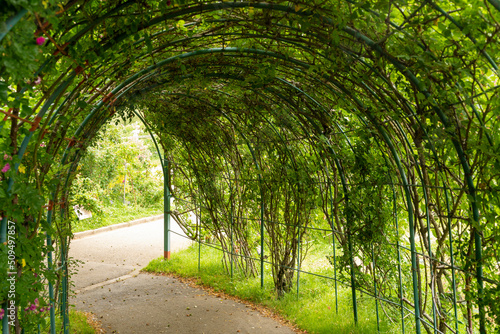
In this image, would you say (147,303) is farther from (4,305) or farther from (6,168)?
(6,168)

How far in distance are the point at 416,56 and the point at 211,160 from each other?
4.13m

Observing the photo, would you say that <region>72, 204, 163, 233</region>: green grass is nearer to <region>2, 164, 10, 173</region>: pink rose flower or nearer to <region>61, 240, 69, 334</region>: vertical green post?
<region>61, 240, 69, 334</region>: vertical green post

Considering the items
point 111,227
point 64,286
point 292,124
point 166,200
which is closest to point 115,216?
point 111,227

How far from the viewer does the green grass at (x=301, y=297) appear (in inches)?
157

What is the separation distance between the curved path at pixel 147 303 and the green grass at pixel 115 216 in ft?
7.67

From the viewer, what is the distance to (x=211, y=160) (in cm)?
586

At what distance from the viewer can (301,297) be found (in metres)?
4.85

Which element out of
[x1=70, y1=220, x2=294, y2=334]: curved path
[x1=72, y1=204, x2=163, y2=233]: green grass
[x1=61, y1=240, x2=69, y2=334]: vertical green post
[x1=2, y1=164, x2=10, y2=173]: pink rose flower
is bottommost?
[x1=70, y1=220, x2=294, y2=334]: curved path

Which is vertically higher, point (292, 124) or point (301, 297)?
point (292, 124)

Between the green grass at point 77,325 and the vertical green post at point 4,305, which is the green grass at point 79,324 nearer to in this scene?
the green grass at point 77,325

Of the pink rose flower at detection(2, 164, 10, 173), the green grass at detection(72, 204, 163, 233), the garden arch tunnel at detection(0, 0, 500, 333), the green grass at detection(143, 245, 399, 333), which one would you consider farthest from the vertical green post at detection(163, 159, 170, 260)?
the pink rose flower at detection(2, 164, 10, 173)

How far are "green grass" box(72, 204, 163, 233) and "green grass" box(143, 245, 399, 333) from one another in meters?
3.98

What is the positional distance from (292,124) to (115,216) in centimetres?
844

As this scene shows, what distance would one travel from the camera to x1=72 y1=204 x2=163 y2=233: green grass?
994cm
